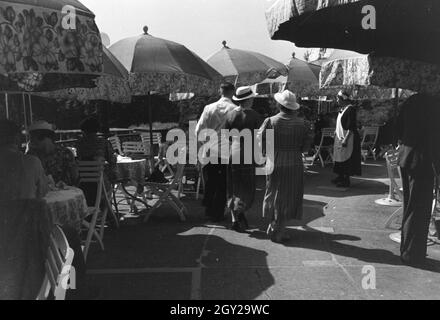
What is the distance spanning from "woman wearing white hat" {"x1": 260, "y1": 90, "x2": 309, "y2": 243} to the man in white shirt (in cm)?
92

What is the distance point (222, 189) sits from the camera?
21.1 ft

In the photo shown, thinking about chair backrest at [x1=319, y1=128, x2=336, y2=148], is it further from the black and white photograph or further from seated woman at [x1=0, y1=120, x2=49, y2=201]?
seated woman at [x1=0, y1=120, x2=49, y2=201]

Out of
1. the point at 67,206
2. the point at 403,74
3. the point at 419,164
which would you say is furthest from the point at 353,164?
the point at 67,206

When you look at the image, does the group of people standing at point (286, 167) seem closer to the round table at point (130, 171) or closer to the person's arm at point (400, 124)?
the person's arm at point (400, 124)

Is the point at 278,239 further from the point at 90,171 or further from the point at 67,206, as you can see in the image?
the point at 67,206

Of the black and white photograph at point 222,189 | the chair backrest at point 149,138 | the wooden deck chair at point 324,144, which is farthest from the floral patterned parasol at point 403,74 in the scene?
the chair backrest at point 149,138

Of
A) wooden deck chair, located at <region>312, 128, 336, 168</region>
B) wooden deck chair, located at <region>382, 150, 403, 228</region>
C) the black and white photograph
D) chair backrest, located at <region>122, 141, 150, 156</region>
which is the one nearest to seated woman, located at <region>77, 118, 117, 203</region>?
Answer: the black and white photograph

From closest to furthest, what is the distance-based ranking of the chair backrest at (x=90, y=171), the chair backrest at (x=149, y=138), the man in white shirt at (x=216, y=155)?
the chair backrest at (x=90, y=171) < the man in white shirt at (x=216, y=155) < the chair backrest at (x=149, y=138)

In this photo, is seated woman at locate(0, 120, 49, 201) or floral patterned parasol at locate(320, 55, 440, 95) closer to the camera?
seated woman at locate(0, 120, 49, 201)

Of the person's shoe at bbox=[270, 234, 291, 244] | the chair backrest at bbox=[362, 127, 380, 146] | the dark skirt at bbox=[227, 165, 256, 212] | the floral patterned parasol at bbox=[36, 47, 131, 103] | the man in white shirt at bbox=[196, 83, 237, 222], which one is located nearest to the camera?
the person's shoe at bbox=[270, 234, 291, 244]

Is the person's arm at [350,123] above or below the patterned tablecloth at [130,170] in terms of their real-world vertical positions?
above

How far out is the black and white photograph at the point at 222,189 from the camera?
128 inches

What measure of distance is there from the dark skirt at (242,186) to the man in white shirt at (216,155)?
0.41 metres

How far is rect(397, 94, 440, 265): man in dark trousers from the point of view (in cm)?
451
